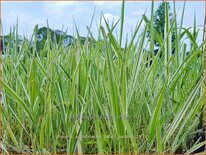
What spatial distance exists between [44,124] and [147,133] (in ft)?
0.58

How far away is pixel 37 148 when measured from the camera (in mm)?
529

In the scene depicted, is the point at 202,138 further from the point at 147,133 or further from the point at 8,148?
the point at 8,148

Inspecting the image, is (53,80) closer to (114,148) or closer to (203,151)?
(114,148)

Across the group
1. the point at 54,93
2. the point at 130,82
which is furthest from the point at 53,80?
the point at 130,82

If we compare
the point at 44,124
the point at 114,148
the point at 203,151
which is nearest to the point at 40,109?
the point at 44,124

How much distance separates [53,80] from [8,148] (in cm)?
16

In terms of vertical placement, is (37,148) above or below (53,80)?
below

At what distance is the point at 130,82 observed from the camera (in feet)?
1.66

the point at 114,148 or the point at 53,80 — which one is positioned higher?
the point at 53,80

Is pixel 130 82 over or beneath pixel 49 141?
over

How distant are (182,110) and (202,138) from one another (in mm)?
113

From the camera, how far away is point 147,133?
51cm

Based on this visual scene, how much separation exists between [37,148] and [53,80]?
13 centimetres

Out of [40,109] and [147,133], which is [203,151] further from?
[40,109]
